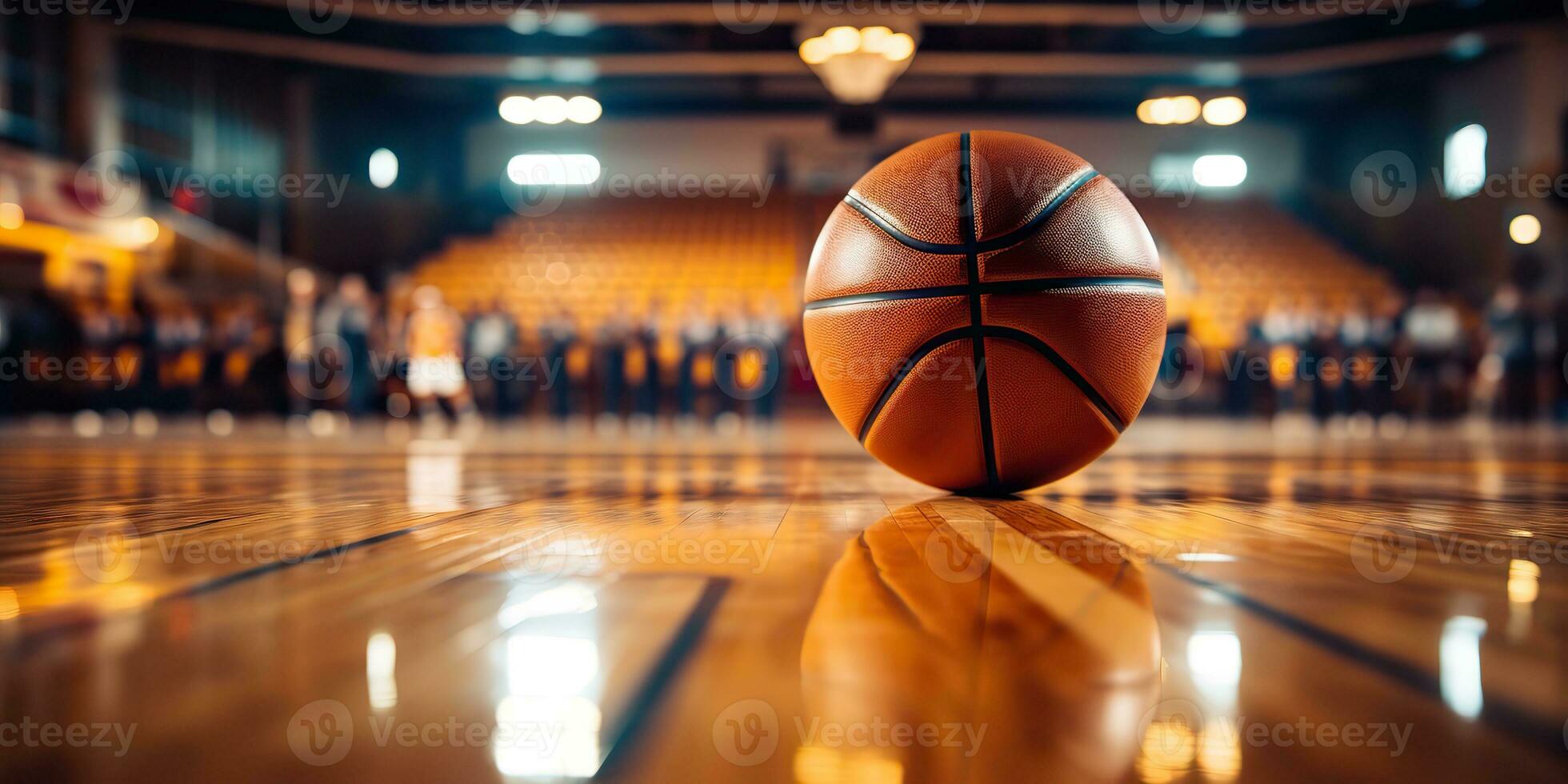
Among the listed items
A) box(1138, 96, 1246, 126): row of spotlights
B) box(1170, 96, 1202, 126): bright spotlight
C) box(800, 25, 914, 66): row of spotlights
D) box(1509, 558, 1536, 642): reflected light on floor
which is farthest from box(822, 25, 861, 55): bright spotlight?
box(1509, 558, 1536, 642): reflected light on floor

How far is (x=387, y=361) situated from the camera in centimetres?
685

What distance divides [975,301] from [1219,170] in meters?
12.3

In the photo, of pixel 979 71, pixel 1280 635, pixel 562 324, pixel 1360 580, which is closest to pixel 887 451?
pixel 1360 580

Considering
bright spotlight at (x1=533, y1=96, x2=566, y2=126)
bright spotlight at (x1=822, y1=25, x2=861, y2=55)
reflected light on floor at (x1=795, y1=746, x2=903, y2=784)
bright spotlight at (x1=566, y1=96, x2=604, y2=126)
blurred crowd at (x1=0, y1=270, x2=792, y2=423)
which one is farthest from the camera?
bright spotlight at (x1=533, y1=96, x2=566, y2=126)

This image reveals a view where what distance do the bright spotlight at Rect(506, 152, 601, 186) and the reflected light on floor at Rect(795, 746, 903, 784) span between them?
12148 mm

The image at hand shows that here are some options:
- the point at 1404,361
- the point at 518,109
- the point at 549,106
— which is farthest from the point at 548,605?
the point at 518,109

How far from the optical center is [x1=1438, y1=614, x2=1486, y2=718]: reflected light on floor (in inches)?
17.7

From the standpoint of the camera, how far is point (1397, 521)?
1.18 meters

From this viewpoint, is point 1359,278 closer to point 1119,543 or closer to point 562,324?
point 562,324

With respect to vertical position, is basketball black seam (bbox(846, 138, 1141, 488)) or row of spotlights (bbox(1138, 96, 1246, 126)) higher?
row of spotlights (bbox(1138, 96, 1246, 126))

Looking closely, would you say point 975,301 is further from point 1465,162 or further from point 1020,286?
point 1465,162

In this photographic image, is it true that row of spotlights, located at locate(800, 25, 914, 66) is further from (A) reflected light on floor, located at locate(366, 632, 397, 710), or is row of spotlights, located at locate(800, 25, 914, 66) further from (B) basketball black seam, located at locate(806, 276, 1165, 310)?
(A) reflected light on floor, located at locate(366, 632, 397, 710)

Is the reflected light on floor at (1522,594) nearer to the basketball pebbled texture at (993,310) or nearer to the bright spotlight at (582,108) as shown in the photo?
the basketball pebbled texture at (993,310)

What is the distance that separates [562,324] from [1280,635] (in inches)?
250
